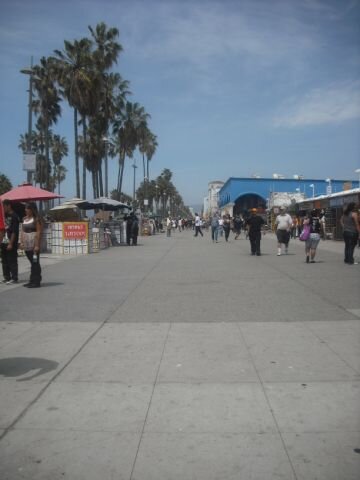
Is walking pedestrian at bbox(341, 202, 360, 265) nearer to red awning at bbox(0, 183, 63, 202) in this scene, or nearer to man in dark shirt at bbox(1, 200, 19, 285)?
man in dark shirt at bbox(1, 200, 19, 285)

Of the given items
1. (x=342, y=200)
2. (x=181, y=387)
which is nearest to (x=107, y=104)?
(x=342, y=200)

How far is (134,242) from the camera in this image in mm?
24938

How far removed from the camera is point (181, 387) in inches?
165

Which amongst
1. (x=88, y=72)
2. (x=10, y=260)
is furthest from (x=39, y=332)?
(x=88, y=72)

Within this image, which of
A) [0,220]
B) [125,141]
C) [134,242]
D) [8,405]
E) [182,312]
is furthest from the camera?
[125,141]

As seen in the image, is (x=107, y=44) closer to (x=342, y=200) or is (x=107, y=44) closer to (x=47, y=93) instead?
(x=47, y=93)

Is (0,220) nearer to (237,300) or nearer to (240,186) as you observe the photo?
(237,300)

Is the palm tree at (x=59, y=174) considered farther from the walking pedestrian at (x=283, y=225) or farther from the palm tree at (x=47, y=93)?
the walking pedestrian at (x=283, y=225)

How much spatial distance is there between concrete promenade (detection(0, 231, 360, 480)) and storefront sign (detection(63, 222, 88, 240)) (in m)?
10.6

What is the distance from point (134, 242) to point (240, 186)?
54.1 metres

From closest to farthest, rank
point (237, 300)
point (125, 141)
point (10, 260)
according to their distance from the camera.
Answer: point (237, 300) < point (10, 260) < point (125, 141)

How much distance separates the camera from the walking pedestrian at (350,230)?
13430 millimetres

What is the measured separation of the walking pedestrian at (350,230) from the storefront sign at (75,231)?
1006cm

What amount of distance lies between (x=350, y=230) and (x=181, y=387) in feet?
34.8
